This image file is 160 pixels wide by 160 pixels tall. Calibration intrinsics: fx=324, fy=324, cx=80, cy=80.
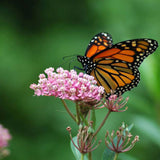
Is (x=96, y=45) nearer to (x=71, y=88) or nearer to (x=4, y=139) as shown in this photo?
(x=71, y=88)

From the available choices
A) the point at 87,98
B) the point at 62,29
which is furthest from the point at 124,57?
the point at 62,29

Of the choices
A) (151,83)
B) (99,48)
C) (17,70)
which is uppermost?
(17,70)

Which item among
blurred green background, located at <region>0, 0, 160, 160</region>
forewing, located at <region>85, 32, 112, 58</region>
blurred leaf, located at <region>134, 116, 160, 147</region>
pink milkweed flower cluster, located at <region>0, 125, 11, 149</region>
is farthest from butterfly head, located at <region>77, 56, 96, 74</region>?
blurred green background, located at <region>0, 0, 160, 160</region>

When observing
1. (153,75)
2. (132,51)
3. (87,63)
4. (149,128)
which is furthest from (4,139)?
(153,75)

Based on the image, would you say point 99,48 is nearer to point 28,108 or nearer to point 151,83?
point 151,83

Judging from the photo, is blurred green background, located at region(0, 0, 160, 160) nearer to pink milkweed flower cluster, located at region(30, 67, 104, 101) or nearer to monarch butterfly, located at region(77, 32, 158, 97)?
monarch butterfly, located at region(77, 32, 158, 97)

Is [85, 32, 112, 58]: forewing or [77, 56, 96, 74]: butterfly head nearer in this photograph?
[77, 56, 96, 74]: butterfly head

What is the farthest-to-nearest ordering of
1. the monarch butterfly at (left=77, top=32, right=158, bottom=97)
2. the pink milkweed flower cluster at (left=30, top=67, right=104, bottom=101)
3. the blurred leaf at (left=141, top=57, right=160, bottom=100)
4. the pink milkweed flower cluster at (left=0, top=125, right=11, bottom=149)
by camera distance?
the blurred leaf at (left=141, top=57, right=160, bottom=100)
the monarch butterfly at (left=77, top=32, right=158, bottom=97)
the pink milkweed flower cluster at (left=30, top=67, right=104, bottom=101)
the pink milkweed flower cluster at (left=0, top=125, right=11, bottom=149)
